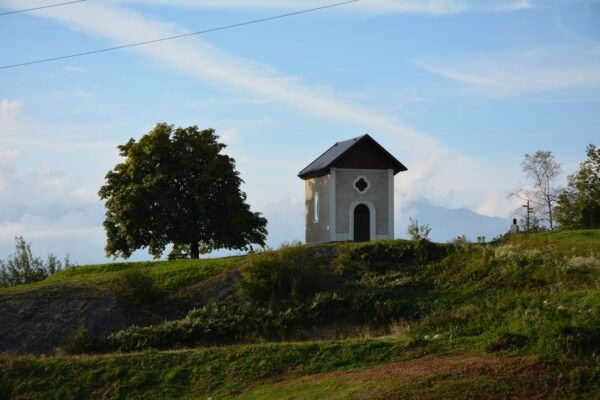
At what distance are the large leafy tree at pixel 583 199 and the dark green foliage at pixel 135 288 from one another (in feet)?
92.6

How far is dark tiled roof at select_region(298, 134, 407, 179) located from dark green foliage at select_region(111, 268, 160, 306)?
585 inches

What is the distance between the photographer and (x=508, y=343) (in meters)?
19.3

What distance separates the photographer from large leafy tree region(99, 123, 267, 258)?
45.6 metres

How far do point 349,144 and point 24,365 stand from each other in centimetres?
2690

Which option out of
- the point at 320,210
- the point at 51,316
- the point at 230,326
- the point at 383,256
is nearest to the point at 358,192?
the point at 320,210

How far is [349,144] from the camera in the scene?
1838 inches

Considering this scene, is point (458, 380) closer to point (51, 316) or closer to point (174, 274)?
point (51, 316)

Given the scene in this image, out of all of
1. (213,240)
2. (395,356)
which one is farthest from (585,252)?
(213,240)

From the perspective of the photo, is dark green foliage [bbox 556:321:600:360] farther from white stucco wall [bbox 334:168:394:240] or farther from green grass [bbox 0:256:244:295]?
white stucco wall [bbox 334:168:394:240]

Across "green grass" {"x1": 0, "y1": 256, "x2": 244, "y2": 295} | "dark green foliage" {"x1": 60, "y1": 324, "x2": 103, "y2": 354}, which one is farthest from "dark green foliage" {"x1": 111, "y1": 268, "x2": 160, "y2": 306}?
"dark green foliage" {"x1": 60, "y1": 324, "x2": 103, "y2": 354}

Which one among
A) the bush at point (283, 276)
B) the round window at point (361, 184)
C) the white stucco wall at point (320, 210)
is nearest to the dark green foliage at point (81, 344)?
the bush at point (283, 276)

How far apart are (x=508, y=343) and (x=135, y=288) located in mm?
17592

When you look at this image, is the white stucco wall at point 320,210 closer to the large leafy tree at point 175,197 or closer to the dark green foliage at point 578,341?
the large leafy tree at point 175,197

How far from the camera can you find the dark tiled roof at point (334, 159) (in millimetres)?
45156
